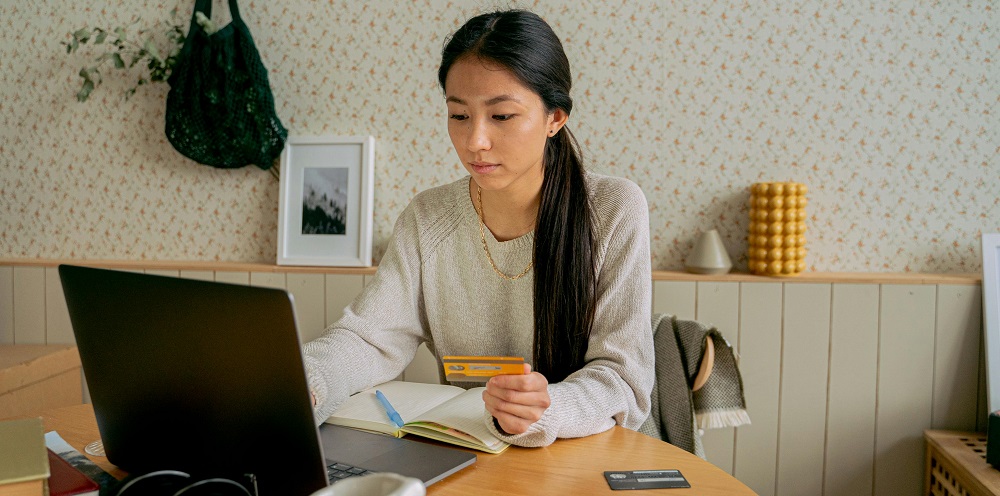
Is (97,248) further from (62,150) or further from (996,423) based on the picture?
(996,423)

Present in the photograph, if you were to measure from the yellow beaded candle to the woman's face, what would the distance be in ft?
3.33

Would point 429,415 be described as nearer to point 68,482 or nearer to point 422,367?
point 68,482

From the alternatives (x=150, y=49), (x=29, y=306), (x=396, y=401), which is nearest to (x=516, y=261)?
(x=396, y=401)

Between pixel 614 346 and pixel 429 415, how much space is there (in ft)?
1.10

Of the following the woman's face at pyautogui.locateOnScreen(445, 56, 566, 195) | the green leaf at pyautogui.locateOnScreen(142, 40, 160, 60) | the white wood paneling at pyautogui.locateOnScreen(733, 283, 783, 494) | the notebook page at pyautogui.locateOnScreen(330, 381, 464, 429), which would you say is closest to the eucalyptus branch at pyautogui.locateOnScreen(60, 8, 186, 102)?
the green leaf at pyautogui.locateOnScreen(142, 40, 160, 60)

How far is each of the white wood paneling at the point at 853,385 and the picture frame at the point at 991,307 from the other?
264mm

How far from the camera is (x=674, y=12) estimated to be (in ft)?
6.81

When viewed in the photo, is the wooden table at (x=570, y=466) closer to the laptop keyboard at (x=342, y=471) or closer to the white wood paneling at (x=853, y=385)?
the laptop keyboard at (x=342, y=471)

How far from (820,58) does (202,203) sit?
2.03 meters

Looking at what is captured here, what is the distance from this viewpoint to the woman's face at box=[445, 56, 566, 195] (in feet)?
3.71

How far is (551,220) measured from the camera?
1.25 m

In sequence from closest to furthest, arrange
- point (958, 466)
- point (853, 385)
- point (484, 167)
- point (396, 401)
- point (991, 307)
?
point (396, 401), point (484, 167), point (958, 466), point (991, 307), point (853, 385)

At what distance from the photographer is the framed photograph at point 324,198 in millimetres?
2205

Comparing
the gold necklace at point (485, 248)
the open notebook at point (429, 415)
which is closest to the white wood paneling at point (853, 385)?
the gold necklace at point (485, 248)
